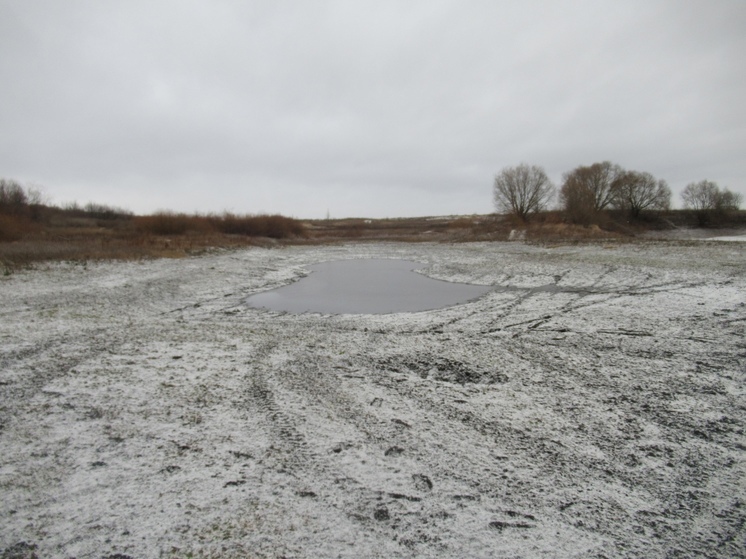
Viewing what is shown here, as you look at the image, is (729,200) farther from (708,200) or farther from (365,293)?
(365,293)

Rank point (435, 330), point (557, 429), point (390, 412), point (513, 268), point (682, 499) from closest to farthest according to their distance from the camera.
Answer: point (682, 499), point (557, 429), point (390, 412), point (435, 330), point (513, 268)

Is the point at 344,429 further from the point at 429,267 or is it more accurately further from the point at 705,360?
the point at 429,267

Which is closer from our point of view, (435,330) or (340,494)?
(340,494)

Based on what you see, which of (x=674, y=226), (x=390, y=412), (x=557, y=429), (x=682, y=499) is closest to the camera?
(x=682, y=499)

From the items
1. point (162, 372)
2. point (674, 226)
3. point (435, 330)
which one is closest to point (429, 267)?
point (435, 330)

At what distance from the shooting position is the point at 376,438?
3689 mm

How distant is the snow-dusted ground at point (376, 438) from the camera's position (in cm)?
258

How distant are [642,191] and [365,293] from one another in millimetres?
49052

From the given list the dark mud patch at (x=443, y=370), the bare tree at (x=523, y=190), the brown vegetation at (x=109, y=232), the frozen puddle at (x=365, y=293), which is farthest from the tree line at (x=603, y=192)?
the dark mud patch at (x=443, y=370)

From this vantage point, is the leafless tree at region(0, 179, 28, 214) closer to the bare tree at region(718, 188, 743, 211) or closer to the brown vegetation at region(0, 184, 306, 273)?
the brown vegetation at region(0, 184, 306, 273)

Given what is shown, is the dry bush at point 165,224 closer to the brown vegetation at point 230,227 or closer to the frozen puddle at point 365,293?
the brown vegetation at point 230,227

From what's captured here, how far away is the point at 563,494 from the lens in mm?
2928

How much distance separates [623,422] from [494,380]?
1.47 m

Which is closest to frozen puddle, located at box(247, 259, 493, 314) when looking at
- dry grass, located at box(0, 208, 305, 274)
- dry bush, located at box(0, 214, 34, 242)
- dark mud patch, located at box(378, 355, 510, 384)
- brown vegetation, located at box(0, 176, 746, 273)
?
dark mud patch, located at box(378, 355, 510, 384)
